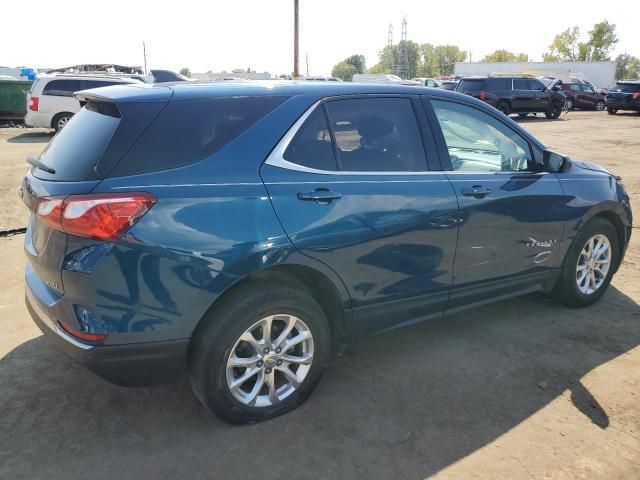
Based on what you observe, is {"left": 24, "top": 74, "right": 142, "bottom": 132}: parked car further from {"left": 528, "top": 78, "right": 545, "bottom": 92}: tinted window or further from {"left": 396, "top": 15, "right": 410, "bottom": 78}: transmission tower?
{"left": 396, "top": 15, "right": 410, "bottom": 78}: transmission tower

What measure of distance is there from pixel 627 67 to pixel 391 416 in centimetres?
12279

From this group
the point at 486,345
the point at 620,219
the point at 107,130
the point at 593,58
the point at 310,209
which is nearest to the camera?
the point at 107,130

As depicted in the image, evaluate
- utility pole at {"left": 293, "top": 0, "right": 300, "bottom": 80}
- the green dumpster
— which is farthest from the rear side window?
utility pole at {"left": 293, "top": 0, "right": 300, "bottom": 80}

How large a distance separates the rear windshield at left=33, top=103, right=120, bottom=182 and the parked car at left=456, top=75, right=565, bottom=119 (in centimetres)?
2184

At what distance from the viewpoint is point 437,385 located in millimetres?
3400

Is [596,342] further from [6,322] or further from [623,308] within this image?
[6,322]

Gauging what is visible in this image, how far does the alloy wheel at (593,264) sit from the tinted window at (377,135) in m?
1.91

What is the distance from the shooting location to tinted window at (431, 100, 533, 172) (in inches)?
144

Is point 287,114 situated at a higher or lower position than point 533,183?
higher

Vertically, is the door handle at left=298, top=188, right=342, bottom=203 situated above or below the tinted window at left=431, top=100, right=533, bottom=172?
below

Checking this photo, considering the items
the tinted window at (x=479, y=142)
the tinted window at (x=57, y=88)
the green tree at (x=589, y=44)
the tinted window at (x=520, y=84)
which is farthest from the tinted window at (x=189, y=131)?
the green tree at (x=589, y=44)

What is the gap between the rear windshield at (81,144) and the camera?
260 centimetres

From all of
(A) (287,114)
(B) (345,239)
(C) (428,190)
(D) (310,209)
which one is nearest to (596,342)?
(C) (428,190)

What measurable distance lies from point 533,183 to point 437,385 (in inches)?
64.3
